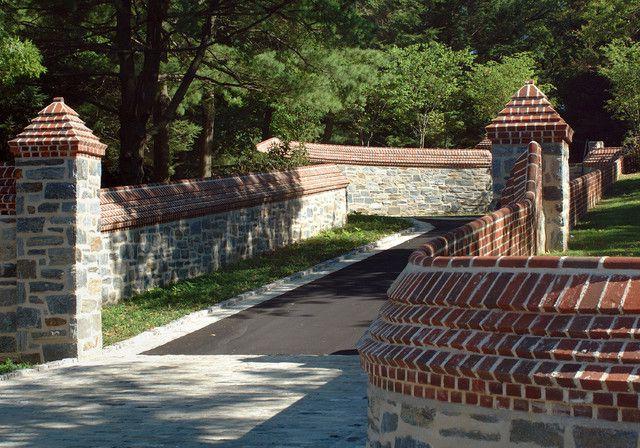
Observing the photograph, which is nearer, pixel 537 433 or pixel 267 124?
pixel 537 433

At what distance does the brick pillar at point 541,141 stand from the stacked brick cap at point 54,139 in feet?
17.5

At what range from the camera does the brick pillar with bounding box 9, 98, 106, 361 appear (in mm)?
13242

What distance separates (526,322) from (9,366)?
30.2 ft

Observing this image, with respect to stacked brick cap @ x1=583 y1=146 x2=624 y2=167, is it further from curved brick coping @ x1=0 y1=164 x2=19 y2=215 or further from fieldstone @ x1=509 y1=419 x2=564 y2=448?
fieldstone @ x1=509 y1=419 x2=564 y2=448

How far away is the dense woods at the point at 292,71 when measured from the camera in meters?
22.2

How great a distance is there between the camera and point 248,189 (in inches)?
886

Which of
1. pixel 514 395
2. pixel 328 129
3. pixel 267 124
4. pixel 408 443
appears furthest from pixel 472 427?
pixel 328 129

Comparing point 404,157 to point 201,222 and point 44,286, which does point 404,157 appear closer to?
point 201,222

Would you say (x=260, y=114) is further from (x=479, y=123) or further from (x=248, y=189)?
(x=248, y=189)

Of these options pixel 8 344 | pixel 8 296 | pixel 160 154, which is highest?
pixel 160 154

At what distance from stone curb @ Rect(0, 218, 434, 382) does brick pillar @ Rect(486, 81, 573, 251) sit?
5.31 m

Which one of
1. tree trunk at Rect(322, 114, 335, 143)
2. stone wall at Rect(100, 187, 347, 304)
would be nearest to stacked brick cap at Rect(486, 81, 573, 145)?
stone wall at Rect(100, 187, 347, 304)

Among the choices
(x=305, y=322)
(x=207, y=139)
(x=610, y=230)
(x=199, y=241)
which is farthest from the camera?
(x=207, y=139)

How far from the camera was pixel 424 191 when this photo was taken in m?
33.9
